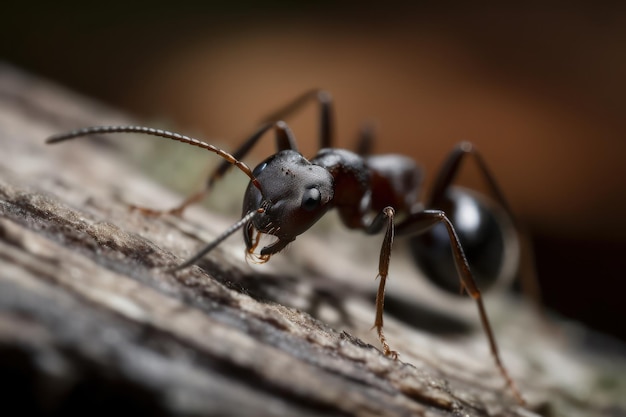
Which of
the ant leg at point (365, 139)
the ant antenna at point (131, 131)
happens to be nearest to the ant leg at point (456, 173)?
the ant leg at point (365, 139)

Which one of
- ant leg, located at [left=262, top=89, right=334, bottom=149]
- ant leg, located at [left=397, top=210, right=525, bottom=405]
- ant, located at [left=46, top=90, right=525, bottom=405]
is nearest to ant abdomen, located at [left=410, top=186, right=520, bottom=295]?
ant, located at [left=46, top=90, right=525, bottom=405]

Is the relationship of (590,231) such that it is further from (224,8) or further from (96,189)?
(224,8)

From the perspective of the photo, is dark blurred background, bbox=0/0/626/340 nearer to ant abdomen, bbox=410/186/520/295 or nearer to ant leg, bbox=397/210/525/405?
ant abdomen, bbox=410/186/520/295

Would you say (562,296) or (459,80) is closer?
(562,296)

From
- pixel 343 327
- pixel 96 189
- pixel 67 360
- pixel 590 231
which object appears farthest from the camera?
pixel 590 231

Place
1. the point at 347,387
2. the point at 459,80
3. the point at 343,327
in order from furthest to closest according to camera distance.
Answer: the point at 459,80 < the point at 343,327 < the point at 347,387

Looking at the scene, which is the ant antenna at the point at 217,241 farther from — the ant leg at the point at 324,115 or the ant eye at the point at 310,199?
the ant leg at the point at 324,115

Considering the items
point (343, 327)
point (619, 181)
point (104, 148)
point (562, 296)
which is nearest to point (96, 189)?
point (104, 148)

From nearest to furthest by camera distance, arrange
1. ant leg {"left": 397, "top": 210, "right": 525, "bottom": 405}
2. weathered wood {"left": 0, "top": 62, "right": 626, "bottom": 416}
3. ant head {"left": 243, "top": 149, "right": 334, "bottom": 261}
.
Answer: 1. weathered wood {"left": 0, "top": 62, "right": 626, "bottom": 416}
2. ant head {"left": 243, "top": 149, "right": 334, "bottom": 261}
3. ant leg {"left": 397, "top": 210, "right": 525, "bottom": 405}
